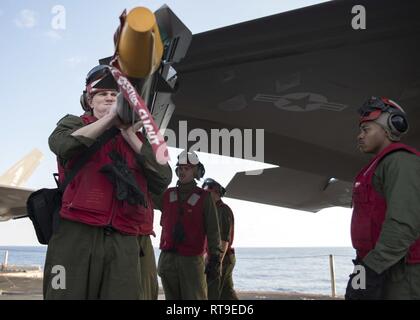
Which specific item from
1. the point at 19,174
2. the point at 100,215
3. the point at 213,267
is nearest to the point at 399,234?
the point at 100,215

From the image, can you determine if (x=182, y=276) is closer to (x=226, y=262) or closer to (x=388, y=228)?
(x=226, y=262)

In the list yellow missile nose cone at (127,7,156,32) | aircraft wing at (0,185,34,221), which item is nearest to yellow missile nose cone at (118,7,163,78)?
yellow missile nose cone at (127,7,156,32)

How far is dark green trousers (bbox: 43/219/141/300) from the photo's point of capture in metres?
1.73

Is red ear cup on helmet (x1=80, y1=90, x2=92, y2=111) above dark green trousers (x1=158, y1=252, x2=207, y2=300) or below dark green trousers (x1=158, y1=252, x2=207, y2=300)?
above

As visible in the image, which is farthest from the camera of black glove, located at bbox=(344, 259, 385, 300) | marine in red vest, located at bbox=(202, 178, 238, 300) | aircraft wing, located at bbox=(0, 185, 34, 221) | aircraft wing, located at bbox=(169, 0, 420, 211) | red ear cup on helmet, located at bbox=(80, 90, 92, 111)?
Answer: aircraft wing, located at bbox=(0, 185, 34, 221)

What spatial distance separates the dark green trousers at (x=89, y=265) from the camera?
1.73 m

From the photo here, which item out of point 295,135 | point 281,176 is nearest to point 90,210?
point 295,135

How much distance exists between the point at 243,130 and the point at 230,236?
5.85 ft

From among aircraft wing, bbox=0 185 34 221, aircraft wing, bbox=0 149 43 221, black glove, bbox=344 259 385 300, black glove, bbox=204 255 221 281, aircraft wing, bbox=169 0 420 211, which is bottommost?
black glove, bbox=344 259 385 300

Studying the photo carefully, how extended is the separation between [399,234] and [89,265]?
1546 mm

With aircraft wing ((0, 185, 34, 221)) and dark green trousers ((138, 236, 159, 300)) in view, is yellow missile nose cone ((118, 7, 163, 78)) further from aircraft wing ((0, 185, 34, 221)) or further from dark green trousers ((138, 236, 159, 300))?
aircraft wing ((0, 185, 34, 221))

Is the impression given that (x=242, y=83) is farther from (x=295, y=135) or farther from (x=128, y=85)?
(x=128, y=85)

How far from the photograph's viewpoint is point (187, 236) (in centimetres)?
427

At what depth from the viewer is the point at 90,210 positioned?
180 cm
